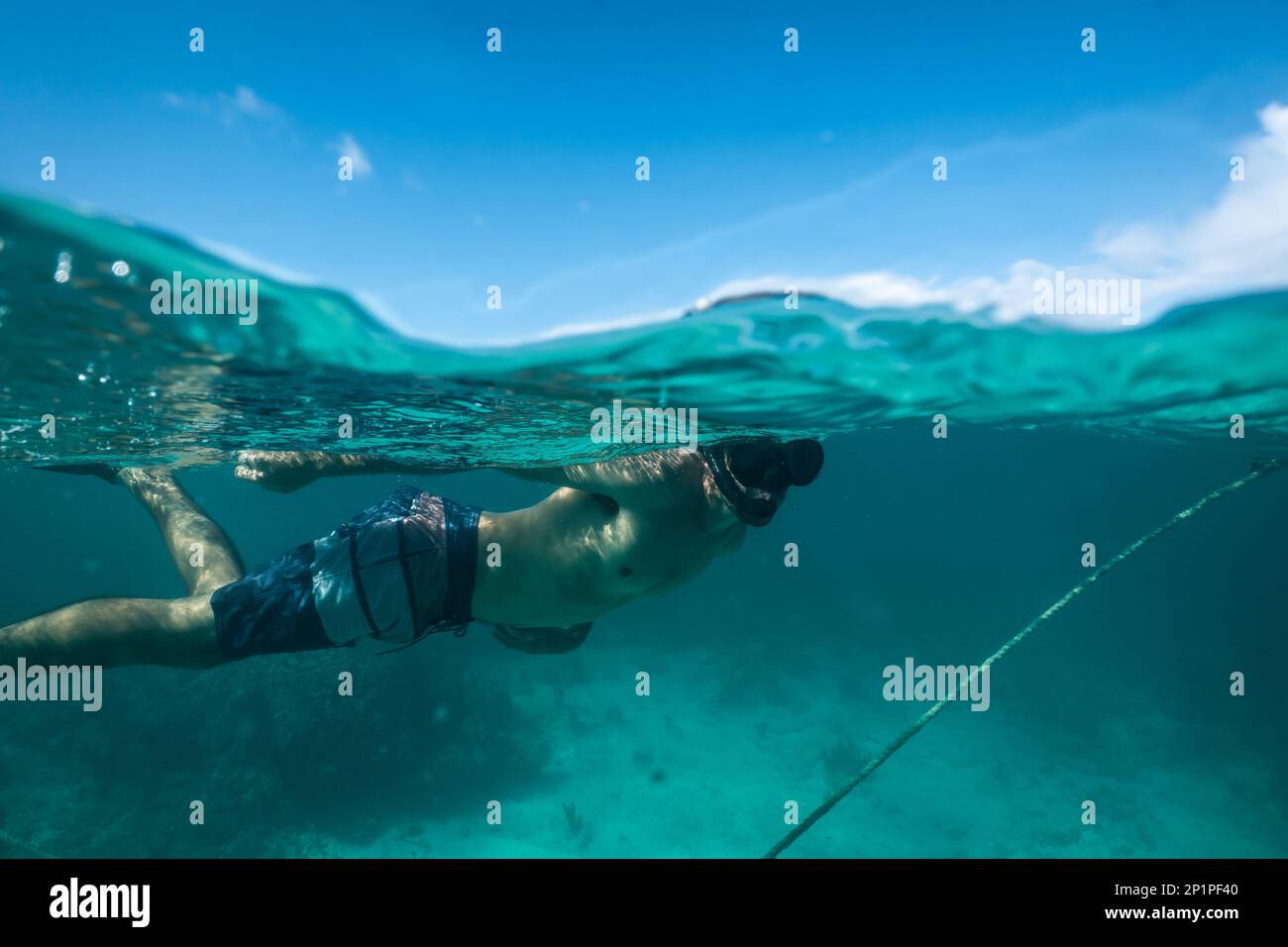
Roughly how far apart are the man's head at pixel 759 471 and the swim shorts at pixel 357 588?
2.00 metres

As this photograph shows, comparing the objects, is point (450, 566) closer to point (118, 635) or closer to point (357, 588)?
point (357, 588)

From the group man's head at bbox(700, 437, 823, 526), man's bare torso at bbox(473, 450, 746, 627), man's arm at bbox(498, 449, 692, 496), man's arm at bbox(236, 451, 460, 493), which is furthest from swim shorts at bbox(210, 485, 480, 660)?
man's head at bbox(700, 437, 823, 526)

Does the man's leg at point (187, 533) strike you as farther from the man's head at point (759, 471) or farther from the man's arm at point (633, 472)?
the man's head at point (759, 471)

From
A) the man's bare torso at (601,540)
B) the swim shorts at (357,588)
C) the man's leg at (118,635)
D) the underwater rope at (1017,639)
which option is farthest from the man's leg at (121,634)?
the underwater rope at (1017,639)

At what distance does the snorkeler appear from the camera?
4141 millimetres

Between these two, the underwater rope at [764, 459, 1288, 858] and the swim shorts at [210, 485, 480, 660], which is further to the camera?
the swim shorts at [210, 485, 480, 660]

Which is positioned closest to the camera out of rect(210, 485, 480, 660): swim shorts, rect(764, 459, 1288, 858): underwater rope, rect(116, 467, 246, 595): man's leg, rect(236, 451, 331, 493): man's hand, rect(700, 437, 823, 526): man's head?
rect(764, 459, 1288, 858): underwater rope

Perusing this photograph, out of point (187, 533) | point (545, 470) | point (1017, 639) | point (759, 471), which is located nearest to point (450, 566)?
point (545, 470)

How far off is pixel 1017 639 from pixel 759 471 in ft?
6.78

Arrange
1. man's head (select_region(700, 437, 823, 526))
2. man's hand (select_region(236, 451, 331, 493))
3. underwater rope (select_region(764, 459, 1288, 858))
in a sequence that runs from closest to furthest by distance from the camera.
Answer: underwater rope (select_region(764, 459, 1288, 858)), man's head (select_region(700, 437, 823, 526)), man's hand (select_region(236, 451, 331, 493))

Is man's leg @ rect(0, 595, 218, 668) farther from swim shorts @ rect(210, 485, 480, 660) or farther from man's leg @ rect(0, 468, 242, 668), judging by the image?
swim shorts @ rect(210, 485, 480, 660)

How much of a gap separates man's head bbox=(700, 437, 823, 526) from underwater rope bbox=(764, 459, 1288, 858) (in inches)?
61.6

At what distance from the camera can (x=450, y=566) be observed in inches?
180
